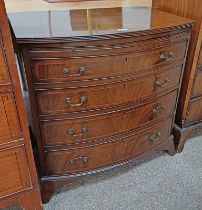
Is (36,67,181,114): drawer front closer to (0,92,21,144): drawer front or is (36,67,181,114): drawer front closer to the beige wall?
(0,92,21,144): drawer front

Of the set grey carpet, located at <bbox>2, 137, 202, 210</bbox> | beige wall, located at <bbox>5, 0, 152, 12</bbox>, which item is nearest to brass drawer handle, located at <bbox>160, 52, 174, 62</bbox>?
beige wall, located at <bbox>5, 0, 152, 12</bbox>

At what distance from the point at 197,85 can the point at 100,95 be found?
2.49 feet

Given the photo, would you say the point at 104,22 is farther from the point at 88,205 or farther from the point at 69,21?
the point at 88,205

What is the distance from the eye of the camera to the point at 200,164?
167 centimetres

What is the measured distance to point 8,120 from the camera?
3.04ft

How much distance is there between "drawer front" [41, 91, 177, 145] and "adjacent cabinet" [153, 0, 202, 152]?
0.24m

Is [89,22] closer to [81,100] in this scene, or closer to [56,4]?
[81,100]

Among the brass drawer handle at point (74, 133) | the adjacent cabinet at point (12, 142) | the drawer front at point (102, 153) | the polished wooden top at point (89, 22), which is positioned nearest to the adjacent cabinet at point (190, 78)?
the polished wooden top at point (89, 22)

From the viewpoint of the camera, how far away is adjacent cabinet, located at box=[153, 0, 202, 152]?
54.2 inches

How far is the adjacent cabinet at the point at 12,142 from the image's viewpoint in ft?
2.70

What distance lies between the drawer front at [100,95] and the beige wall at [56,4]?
751mm

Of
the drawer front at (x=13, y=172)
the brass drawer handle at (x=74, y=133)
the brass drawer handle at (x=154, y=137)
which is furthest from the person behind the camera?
the brass drawer handle at (x=154, y=137)

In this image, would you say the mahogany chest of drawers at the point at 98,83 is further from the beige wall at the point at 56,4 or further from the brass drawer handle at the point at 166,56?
the beige wall at the point at 56,4

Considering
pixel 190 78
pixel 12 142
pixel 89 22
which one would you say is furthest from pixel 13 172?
pixel 190 78
